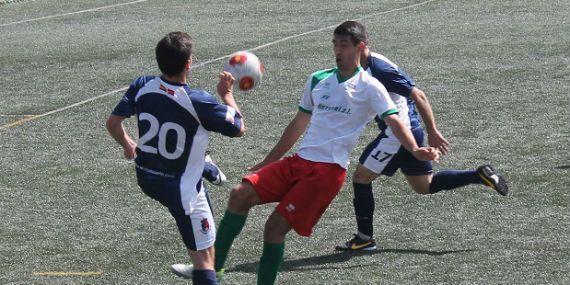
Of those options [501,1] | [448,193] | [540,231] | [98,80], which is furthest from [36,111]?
[501,1]

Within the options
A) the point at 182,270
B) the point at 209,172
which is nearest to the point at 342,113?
the point at 209,172

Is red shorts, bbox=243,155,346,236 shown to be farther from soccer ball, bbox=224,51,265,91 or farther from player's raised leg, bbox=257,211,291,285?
soccer ball, bbox=224,51,265,91

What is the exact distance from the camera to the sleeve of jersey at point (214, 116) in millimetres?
7254

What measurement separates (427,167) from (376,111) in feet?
6.58

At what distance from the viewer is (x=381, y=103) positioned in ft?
25.0

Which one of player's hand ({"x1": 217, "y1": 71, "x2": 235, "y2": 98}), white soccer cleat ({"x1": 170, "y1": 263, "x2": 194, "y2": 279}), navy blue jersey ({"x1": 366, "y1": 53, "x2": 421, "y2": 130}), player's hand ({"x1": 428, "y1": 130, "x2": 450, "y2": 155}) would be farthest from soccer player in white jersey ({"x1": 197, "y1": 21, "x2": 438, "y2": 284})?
player's hand ({"x1": 428, "y1": 130, "x2": 450, "y2": 155})

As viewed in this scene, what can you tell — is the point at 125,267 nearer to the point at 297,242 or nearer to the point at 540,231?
the point at 297,242

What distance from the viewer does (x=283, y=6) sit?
83.1ft

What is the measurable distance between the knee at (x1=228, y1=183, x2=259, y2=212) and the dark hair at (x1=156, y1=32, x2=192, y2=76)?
0.93 metres

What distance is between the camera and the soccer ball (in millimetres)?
7973

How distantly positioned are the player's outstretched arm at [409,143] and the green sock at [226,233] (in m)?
1.16

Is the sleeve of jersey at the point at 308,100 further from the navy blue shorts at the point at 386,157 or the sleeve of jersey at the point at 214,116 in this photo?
the navy blue shorts at the point at 386,157

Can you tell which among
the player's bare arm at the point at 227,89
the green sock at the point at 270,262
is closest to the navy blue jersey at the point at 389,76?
the player's bare arm at the point at 227,89

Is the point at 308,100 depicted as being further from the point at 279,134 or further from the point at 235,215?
the point at 279,134
